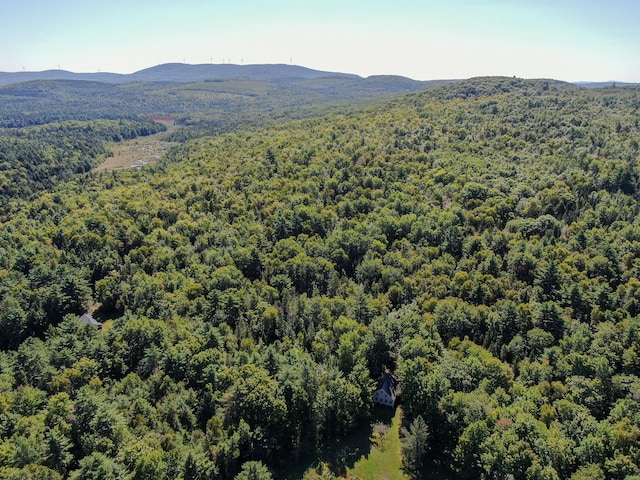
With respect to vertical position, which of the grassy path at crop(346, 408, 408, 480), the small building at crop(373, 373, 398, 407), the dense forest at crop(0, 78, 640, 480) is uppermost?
the dense forest at crop(0, 78, 640, 480)

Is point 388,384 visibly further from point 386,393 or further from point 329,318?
point 329,318

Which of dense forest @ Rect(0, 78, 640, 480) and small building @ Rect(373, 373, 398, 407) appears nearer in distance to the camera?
dense forest @ Rect(0, 78, 640, 480)

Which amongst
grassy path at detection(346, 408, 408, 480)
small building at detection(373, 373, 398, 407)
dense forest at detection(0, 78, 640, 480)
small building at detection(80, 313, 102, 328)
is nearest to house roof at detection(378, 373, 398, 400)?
small building at detection(373, 373, 398, 407)

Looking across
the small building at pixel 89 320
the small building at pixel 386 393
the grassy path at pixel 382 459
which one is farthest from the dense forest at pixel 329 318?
the small building at pixel 89 320

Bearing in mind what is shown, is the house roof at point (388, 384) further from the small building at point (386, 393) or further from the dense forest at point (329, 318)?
the dense forest at point (329, 318)

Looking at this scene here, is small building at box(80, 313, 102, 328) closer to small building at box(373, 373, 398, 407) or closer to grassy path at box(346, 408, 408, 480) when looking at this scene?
small building at box(373, 373, 398, 407)

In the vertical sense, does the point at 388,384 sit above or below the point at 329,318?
below

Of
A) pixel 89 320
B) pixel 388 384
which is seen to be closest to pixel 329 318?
pixel 388 384

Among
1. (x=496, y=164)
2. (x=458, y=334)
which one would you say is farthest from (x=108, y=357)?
(x=496, y=164)
